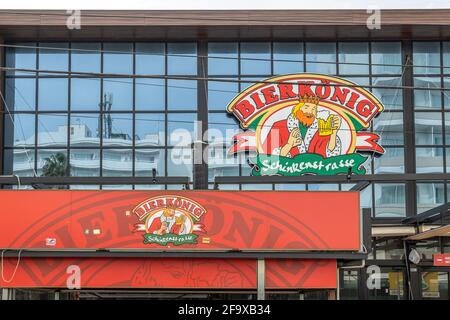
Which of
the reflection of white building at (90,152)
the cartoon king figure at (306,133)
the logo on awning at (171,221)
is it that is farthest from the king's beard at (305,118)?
the logo on awning at (171,221)

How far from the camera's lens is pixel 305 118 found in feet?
68.5

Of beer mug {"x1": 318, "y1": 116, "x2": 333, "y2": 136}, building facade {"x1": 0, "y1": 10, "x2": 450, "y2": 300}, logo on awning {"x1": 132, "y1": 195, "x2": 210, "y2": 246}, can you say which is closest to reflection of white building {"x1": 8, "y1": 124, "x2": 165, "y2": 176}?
building facade {"x1": 0, "y1": 10, "x2": 450, "y2": 300}

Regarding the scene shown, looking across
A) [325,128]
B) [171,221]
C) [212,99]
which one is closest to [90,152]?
[212,99]

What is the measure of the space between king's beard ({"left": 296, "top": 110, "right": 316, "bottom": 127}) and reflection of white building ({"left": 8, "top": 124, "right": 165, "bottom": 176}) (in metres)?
4.22

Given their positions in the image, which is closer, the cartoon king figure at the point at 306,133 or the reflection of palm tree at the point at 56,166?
the reflection of palm tree at the point at 56,166

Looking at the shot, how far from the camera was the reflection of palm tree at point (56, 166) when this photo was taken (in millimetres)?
20578

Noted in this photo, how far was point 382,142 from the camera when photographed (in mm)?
20844

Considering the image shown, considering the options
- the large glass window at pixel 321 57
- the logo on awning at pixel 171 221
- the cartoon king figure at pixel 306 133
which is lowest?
the logo on awning at pixel 171 221

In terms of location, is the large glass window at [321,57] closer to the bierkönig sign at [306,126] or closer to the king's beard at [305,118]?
the bierkönig sign at [306,126]

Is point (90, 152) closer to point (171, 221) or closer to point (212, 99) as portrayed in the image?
point (212, 99)

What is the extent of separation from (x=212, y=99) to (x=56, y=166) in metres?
5.10

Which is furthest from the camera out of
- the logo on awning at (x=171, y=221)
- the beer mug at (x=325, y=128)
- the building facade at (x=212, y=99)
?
the beer mug at (x=325, y=128)

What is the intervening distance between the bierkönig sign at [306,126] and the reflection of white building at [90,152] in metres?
2.61
